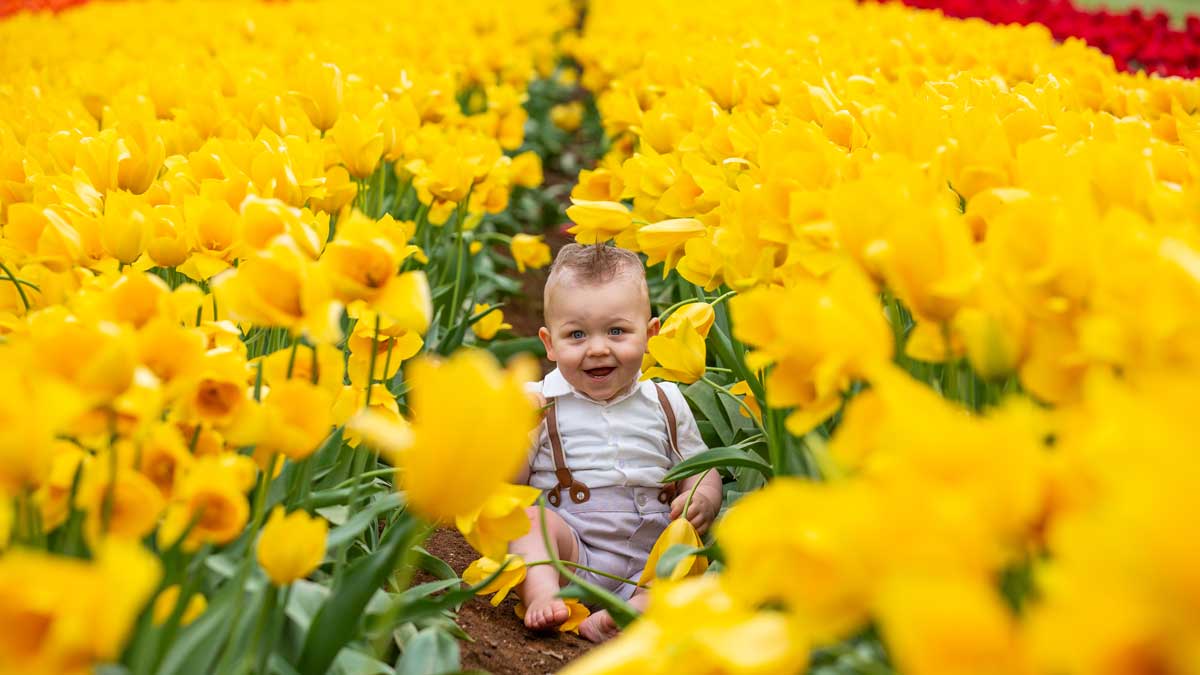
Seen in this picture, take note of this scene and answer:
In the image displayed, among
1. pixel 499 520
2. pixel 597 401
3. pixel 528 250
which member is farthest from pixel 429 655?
pixel 528 250

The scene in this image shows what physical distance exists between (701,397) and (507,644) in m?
0.90

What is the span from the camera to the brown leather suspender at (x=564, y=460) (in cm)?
282

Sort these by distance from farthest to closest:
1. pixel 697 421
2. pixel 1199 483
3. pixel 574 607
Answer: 1. pixel 697 421
2. pixel 574 607
3. pixel 1199 483

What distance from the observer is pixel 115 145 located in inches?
91.1

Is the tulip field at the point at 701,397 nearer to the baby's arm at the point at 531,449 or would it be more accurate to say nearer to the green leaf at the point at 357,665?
the green leaf at the point at 357,665

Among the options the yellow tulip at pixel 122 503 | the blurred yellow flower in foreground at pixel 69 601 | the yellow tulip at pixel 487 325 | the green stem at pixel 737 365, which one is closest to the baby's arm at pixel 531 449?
the green stem at pixel 737 365

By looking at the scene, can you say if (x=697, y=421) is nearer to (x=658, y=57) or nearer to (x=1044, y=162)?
(x=1044, y=162)

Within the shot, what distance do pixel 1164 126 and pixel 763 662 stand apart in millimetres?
2092

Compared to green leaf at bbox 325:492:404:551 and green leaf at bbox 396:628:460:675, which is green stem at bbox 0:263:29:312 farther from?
green leaf at bbox 396:628:460:675

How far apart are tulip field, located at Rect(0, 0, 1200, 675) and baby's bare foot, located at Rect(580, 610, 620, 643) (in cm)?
5

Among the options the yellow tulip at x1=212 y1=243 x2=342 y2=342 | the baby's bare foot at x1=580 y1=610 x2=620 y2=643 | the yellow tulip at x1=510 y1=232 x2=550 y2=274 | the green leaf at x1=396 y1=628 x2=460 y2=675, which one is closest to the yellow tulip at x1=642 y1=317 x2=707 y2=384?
the baby's bare foot at x1=580 y1=610 x2=620 y2=643

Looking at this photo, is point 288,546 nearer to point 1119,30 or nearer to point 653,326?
point 653,326

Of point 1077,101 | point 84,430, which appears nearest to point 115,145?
point 84,430

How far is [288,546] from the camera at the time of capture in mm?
1331
